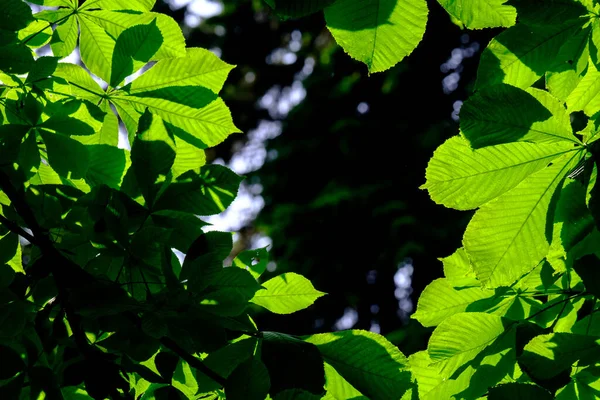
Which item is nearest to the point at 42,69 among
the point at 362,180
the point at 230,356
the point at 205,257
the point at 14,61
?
the point at 14,61

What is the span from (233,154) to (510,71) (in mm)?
6879

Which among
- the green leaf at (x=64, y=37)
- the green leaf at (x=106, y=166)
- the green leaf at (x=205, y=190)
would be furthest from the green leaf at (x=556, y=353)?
the green leaf at (x=64, y=37)

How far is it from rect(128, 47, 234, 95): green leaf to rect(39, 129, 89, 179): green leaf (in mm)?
151

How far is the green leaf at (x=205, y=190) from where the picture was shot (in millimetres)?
911

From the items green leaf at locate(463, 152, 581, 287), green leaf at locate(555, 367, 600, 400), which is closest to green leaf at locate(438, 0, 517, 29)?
green leaf at locate(463, 152, 581, 287)

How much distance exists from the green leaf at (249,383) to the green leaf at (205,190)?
256mm

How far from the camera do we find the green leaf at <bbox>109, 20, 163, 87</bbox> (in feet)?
3.26

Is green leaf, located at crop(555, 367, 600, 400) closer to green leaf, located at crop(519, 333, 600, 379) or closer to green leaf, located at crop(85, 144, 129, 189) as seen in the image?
green leaf, located at crop(519, 333, 600, 379)

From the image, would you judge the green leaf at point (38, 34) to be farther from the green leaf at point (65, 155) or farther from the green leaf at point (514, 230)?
the green leaf at point (514, 230)

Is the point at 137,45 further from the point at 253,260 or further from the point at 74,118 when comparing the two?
the point at 253,260

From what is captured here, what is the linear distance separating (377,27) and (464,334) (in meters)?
0.54

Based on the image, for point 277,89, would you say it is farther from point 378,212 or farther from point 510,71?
point 510,71

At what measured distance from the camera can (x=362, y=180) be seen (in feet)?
19.6

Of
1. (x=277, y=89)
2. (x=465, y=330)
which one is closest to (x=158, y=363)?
(x=465, y=330)
